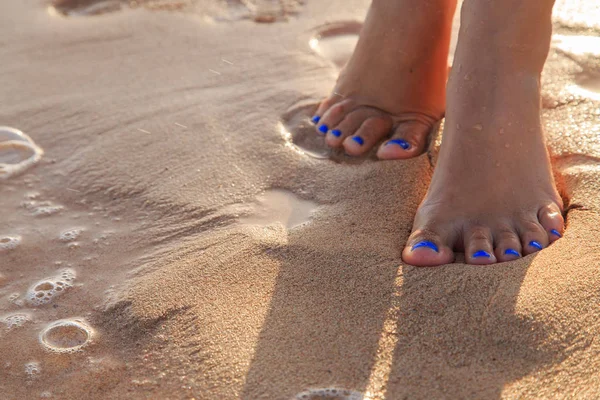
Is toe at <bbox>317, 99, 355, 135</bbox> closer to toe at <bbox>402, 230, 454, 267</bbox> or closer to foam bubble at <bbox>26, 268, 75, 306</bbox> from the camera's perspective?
toe at <bbox>402, 230, 454, 267</bbox>

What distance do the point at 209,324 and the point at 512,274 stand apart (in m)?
0.64

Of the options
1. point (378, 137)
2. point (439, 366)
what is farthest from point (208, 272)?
point (378, 137)

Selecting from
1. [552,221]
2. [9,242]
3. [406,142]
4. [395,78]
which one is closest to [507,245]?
[552,221]

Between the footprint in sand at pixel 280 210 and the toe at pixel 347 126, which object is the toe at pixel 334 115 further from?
the footprint in sand at pixel 280 210

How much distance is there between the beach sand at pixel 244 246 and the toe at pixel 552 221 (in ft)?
0.14

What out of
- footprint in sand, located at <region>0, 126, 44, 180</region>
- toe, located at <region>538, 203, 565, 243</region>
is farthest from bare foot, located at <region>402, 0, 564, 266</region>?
footprint in sand, located at <region>0, 126, 44, 180</region>

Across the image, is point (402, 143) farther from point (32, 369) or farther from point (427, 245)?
point (32, 369)

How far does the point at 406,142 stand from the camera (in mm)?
2115

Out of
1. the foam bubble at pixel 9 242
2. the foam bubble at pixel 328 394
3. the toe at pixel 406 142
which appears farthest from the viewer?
the toe at pixel 406 142

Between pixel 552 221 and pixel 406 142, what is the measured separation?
527 mm

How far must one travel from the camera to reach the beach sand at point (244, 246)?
1396mm

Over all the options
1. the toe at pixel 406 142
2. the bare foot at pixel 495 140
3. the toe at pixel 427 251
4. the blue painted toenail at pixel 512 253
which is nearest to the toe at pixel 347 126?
the toe at pixel 406 142

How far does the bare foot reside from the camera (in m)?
1.74

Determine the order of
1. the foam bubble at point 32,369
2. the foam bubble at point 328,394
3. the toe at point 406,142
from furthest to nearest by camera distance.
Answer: the toe at point 406,142 → the foam bubble at point 32,369 → the foam bubble at point 328,394
